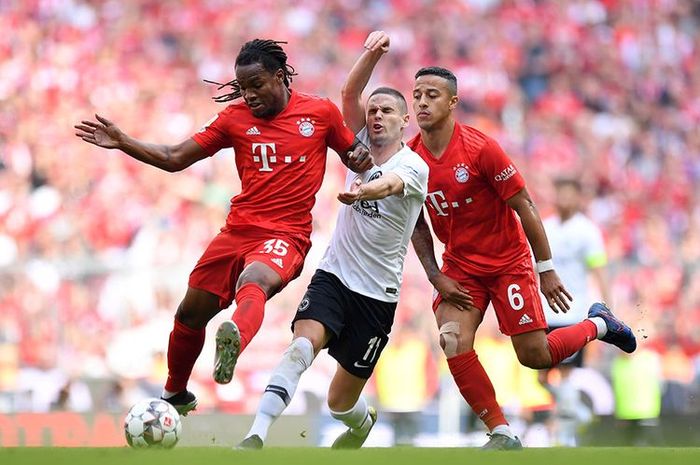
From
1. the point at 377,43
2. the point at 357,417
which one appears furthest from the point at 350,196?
the point at 357,417

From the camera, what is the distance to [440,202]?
786 centimetres

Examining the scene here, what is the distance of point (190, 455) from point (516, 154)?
415 inches

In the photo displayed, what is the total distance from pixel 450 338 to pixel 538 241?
82cm

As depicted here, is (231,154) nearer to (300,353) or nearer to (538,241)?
(538,241)

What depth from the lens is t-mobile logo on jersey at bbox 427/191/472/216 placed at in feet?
25.6

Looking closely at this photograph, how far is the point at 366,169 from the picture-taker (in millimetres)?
7629

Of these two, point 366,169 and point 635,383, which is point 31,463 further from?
point 635,383

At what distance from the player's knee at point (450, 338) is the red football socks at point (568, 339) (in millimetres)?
696

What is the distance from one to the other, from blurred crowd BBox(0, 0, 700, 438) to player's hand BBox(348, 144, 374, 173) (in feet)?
18.5

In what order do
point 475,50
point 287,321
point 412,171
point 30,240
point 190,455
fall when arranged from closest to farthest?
point 190,455, point 412,171, point 287,321, point 30,240, point 475,50

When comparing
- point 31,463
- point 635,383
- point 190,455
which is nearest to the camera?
point 31,463

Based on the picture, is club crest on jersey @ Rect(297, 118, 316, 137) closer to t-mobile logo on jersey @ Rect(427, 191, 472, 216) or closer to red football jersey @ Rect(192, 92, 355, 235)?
red football jersey @ Rect(192, 92, 355, 235)

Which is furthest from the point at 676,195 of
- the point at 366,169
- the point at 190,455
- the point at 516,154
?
the point at 190,455

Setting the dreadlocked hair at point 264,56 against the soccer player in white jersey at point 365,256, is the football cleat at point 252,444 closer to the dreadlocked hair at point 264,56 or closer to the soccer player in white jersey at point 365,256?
the soccer player in white jersey at point 365,256
